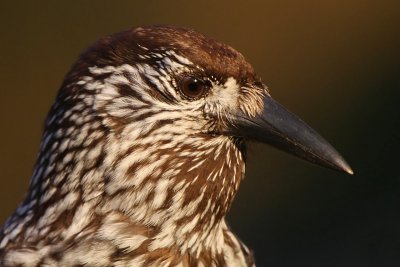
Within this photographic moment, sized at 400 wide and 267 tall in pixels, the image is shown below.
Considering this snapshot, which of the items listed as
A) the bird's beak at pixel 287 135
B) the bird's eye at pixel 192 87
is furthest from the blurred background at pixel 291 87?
the bird's eye at pixel 192 87

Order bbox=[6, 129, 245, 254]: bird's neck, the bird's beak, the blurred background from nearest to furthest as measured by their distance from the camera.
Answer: bbox=[6, 129, 245, 254]: bird's neck
the bird's beak
the blurred background

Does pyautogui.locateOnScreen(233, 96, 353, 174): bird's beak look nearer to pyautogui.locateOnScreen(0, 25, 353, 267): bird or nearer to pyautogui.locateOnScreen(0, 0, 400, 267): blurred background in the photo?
pyautogui.locateOnScreen(0, 25, 353, 267): bird

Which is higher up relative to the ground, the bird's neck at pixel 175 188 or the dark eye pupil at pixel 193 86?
the dark eye pupil at pixel 193 86

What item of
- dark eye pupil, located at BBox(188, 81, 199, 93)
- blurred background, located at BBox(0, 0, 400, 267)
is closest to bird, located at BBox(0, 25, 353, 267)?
dark eye pupil, located at BBox(188, 81, 199, 93)

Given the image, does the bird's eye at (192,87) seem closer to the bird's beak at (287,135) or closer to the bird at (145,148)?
the bird at (145,148)

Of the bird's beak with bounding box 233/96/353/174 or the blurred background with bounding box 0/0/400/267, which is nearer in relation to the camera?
the bird's beak with bounding box 233/96/353/174

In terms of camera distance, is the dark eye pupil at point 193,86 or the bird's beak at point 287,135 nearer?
the dark eye pupil at point 193,86

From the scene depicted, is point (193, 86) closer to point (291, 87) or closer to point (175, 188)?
point (175, 188)

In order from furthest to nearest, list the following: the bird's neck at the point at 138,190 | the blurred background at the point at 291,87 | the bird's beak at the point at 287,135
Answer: the blurred background at the point at 291,87, the bird's beak at the point at 287,135, the bird's neck at the point at 138,190
